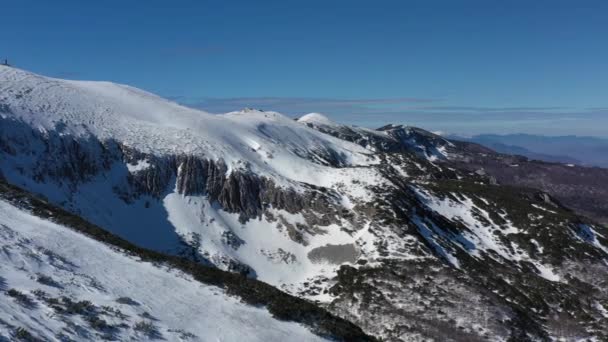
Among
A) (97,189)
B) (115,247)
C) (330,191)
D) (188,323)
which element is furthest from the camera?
(330,191)

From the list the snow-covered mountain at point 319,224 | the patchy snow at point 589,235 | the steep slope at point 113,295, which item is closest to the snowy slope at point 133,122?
the snow-covered mountain at point 319,224

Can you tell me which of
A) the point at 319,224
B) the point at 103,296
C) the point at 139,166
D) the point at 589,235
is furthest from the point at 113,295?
the point at 589,235

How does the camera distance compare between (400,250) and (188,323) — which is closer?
(188,323)

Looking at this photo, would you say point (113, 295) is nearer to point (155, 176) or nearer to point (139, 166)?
point (155, 176)

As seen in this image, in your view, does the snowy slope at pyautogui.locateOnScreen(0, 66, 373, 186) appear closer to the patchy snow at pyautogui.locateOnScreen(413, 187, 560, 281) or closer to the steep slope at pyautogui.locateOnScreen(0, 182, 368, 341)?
the patchy snow at pyautogui.locateOnScreen(413, 187, 560, 281)

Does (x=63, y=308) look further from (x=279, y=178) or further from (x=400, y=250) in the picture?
(x=279, y=178)

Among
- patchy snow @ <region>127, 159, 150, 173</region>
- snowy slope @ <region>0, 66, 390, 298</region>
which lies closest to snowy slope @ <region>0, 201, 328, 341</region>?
snowy slope @ <region>0, 66, 390, 298</region>

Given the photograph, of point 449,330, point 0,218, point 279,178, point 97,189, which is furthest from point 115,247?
point 279,178

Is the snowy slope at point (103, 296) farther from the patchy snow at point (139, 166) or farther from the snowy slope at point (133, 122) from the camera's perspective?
the snowy slope at point (133, 122)
